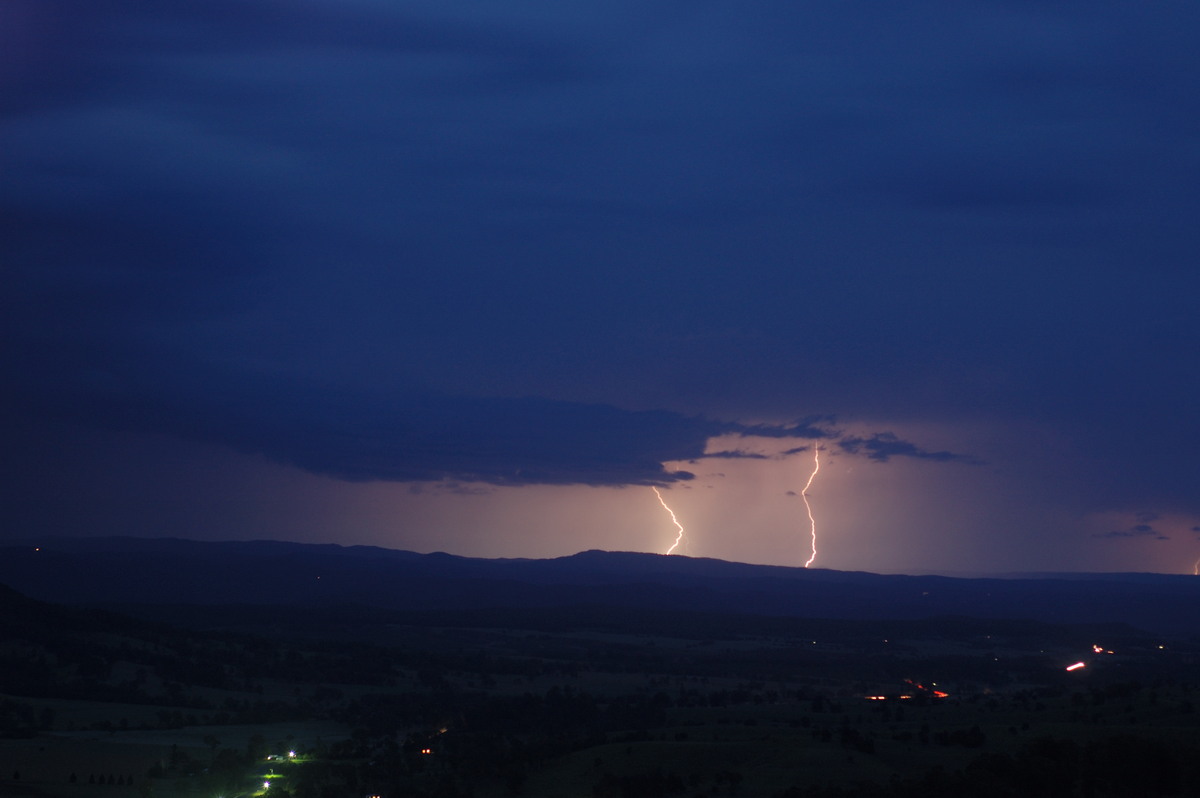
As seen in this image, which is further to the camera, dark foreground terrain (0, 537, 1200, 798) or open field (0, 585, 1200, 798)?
open field (0, 585, 1200, 798)

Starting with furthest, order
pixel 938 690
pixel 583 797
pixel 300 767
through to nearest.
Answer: pixel 938 690
pixel 300 767
pixel 583 797

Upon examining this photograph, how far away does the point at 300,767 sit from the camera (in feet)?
151

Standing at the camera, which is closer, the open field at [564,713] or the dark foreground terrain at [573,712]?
the dark foreground terrain at [573,712]

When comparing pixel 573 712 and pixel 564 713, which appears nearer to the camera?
pixel 564 713

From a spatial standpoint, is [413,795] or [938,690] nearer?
[413,795]

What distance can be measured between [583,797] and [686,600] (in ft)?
523

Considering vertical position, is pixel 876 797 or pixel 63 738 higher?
pixel 876 797

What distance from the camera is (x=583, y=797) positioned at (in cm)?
3694

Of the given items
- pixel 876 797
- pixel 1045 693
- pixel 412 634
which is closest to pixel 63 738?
pixel 876 797

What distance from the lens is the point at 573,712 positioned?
61469 millimetres

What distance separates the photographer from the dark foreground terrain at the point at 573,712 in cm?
3766

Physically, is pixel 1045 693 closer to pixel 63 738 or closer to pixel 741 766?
pixel 741 766

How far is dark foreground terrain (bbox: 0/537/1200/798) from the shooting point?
3766 centimetres

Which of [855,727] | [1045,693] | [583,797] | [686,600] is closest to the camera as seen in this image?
[583,797]
